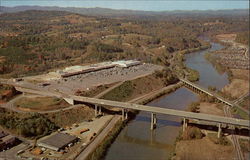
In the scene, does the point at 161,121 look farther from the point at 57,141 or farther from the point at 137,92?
the point at 57,141

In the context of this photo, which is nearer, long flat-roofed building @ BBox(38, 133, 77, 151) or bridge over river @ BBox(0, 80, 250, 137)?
long flat-roofed building @ BBox(38, 133, 77, 151)

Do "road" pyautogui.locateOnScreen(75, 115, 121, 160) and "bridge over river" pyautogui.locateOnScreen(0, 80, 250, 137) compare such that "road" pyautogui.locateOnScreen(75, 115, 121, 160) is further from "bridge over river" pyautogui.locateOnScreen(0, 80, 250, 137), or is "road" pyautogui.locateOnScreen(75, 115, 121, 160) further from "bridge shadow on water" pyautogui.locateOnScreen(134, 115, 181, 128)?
"bridge shadow on water" pyautogui.locateOnScreen(134, 115, 181, 128)

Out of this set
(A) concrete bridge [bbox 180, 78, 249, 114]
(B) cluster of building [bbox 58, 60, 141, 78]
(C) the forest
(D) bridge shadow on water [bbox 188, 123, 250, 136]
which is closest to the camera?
(D) bridge shadow on water [bbox 188, 123, 250, 136]

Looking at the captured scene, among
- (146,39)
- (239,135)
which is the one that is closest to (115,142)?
(239,135)

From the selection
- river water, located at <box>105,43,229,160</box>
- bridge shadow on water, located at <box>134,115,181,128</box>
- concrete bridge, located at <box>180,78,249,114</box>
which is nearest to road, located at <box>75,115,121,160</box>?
river water, located at <box>105,43,229,160</box>

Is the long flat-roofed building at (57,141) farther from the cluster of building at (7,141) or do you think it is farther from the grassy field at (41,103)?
the grassy field at (41,103)

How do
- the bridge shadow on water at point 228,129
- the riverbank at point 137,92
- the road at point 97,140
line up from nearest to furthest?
the road at point 97,140 → the bridge shadow on water at point 228,129 → the riverbank at point 137,92

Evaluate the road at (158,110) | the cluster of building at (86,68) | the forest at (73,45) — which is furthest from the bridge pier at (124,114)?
the forest at (73,45)
